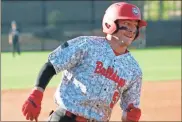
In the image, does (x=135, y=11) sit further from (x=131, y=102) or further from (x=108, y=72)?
(x=131, y=102)

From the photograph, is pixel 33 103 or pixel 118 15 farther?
pixel 118 15

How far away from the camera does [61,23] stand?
35281 mm

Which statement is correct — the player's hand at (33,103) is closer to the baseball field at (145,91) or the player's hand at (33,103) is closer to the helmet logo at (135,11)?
the helmet logo at (135,11)

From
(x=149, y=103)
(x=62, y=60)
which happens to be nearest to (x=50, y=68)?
(x=62, y=60)

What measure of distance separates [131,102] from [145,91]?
971 cm

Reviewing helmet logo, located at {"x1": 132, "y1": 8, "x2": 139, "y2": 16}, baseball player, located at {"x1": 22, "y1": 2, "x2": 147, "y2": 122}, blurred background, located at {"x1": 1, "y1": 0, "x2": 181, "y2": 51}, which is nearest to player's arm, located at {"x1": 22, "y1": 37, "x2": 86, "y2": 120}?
baseball player, located at {"x1": 22, "y1": 2, "x2": 147, "y2": 122}

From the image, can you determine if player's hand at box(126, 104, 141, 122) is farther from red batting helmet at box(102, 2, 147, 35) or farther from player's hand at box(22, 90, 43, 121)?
player's hand at box(22, 90, 43, 121)

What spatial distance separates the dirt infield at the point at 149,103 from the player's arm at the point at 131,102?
19.9ft

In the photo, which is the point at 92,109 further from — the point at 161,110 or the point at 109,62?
the point at 161,110

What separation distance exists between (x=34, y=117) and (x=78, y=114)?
1.19 ft

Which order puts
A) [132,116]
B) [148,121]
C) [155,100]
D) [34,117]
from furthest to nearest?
1. [155,100]
2. [148,121]
3. [132,116]
4. [34,117]

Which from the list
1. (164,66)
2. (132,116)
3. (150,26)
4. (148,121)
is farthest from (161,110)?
(150,26)

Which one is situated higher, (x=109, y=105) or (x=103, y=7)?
(x=109, y=105)

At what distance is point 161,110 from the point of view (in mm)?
11836
